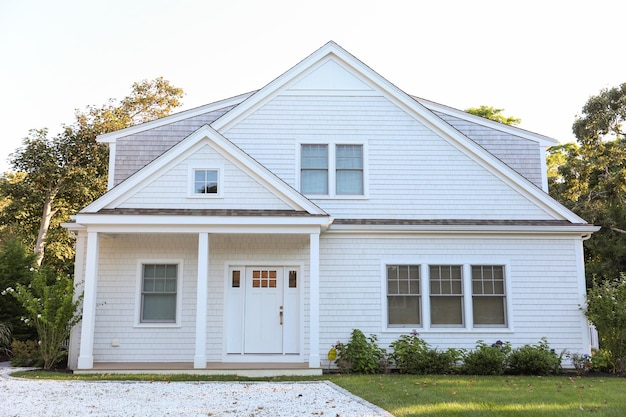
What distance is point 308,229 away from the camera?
1203 cm

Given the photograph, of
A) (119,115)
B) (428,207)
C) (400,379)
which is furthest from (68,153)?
(400,379)

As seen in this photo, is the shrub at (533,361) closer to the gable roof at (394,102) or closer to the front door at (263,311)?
the gable roof at (394,102)

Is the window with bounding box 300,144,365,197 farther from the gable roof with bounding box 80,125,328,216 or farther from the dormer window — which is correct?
the dormer window

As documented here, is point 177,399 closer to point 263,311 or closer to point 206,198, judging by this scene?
point 263,311

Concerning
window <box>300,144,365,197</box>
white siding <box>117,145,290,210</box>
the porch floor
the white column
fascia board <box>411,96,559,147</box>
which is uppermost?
fascia board <box>411,96,559,147</box>

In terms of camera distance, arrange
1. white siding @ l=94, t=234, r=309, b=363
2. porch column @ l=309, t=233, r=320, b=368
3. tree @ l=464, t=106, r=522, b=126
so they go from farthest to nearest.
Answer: tree @ l=464, t=106, r=522, b=126, white siding @ l=94, t=234, r=309, b=363, porch column @ l=309, t=233, r=320, b=368

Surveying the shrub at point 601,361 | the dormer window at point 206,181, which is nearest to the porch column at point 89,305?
the dormer window at point 206,181

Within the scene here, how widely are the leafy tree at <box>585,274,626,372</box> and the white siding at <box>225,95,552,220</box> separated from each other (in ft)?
7.46

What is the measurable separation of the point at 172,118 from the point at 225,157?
2986 mm

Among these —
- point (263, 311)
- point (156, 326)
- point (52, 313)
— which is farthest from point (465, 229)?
point (52, 313)

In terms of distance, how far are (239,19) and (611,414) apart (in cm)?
1269

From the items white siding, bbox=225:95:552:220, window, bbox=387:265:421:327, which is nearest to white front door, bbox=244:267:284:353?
white siding, bbox=225:95:552:220

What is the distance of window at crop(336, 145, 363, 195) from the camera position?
13.8m

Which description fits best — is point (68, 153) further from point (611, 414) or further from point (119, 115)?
point (611, 414)
